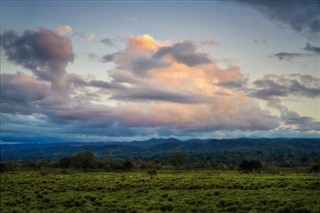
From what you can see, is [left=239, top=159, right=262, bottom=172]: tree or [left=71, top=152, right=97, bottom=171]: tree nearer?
[left=239, top=159, right=262, bottom=172]: tree

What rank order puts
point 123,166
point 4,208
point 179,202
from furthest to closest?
point 123,166 → point 179,202 → point 4,208

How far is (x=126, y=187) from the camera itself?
52625 millimetres

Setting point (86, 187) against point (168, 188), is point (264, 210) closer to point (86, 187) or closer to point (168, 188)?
point (168, 188)

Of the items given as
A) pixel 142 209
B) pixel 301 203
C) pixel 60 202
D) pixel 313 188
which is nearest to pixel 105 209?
pixel 142 209

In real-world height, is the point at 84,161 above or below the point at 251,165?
above

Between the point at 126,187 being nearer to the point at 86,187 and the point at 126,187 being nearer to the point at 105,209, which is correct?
the point at 86,187

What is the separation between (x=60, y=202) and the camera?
118ft

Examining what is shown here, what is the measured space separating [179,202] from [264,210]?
8808 mm

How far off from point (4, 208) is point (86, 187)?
69.2 ft

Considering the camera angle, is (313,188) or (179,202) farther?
(313,188)

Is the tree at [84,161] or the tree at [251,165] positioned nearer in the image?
the tree at [251,165]

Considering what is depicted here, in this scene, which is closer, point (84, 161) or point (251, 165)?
point (251, 165)

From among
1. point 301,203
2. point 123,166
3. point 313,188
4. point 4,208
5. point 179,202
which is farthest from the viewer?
point 123,166

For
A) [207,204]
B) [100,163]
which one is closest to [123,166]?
[100,163]
